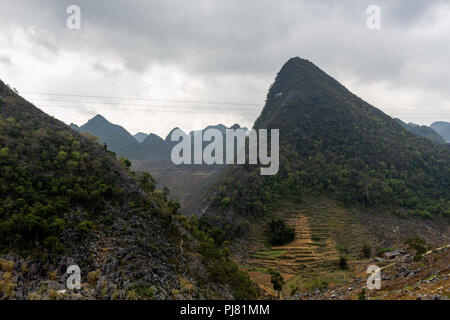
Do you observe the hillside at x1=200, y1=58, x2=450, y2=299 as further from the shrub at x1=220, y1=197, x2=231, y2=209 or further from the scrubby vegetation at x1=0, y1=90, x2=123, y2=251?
the scrubby vegetation at x1=0, y1=90, x2=123, y2=251

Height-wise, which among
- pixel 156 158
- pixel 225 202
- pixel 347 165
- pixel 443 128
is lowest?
pixel 225 202

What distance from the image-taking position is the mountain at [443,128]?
146375 millimetres

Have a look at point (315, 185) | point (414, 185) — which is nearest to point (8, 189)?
point (315, 185)

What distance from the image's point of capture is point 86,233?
14.8 metres

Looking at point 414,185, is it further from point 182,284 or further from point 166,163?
point 166,163

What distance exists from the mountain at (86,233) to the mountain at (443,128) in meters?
188

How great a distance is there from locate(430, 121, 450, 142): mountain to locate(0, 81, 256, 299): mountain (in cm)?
18785

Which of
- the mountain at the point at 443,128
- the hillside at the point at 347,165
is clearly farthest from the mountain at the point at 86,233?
the mountain at the point at 443,128

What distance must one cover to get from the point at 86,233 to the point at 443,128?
21536 centimetres

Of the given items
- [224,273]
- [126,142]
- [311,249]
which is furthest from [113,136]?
[224,273]

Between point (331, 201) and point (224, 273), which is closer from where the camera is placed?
point (224, 273)

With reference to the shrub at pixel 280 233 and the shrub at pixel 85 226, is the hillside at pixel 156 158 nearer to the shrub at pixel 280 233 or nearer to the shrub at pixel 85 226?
the shrub at pixel 280 233

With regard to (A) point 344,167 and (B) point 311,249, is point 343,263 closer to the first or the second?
(B) point 311,249

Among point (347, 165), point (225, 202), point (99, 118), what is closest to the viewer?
point (225, 202)
